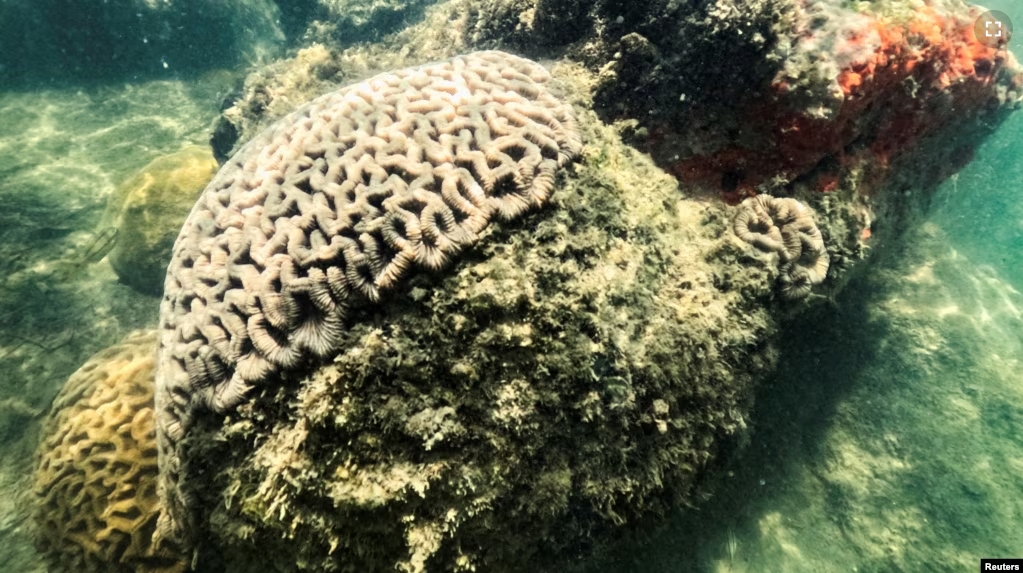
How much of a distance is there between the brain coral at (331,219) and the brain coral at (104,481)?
53cm

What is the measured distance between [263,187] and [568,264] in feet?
8.09

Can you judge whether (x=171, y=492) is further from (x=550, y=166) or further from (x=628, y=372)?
(x=550, y=166)

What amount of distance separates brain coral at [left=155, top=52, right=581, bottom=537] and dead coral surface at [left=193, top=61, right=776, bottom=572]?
A: 174 mm

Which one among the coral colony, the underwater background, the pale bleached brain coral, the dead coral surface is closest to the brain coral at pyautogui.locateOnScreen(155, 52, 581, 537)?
the dead coral surface

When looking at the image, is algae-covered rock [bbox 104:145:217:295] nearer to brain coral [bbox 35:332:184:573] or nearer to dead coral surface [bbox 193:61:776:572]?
brain coral [bbox 35:332:184:573]

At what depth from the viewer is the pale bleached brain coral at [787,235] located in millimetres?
4367

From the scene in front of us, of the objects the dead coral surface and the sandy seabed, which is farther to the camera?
the sandy seabed

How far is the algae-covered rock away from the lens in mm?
7797

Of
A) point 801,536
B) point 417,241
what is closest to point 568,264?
point 417,241

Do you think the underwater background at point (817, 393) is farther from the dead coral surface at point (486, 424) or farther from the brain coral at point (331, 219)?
the brain coral at point (331, 219)

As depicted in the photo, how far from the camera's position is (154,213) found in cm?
780

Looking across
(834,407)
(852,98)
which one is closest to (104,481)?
(852,98)

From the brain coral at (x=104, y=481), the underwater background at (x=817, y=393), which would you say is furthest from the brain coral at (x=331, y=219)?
the underwater background at (x=817, y=393)

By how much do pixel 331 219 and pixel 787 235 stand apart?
147 inches
